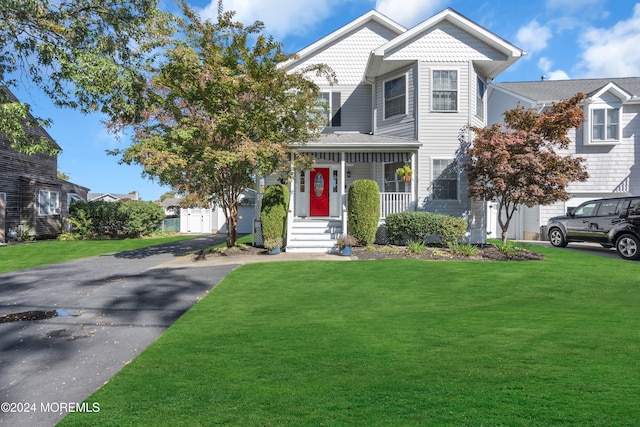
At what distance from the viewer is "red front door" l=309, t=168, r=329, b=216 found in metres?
16.1

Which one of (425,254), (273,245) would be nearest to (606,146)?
(425,254)

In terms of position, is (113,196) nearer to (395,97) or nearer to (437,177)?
(395,97)

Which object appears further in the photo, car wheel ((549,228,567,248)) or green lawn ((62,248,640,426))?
car wheel ((549,228,567,248))

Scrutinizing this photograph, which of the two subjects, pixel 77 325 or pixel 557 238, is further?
pixel 557 238

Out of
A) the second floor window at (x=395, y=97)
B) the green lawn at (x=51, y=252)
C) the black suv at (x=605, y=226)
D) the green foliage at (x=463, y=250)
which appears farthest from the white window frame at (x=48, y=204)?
the black suv at (x=605, y=226)

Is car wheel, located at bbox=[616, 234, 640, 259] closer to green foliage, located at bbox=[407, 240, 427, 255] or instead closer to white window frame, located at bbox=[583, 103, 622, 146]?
green foliage, located at bbox=[407, 240, 427, 255]

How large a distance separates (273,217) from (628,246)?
1131 cm

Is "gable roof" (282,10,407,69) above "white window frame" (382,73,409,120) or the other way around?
above

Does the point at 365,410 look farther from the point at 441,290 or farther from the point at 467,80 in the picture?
the point at 467,80

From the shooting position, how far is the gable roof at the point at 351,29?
16.8 m

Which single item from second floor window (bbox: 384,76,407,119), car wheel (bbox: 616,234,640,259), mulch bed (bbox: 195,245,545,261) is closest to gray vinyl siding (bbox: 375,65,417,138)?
second floor window (bbox: 384,76,407,119)

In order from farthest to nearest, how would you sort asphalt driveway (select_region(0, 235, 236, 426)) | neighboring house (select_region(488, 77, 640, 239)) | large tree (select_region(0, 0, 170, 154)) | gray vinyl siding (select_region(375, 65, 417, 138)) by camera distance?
neighboring house (select_region(488, 77, 640, 239)), gray vinyl siding (select_region(375, 65, 417, 138)), large tree (select_region(0, 0, 170, 154)), asphalt driveway (select_region(0, 235, 236, 426))

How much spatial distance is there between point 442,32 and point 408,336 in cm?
1337

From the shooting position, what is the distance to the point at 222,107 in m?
11.6
